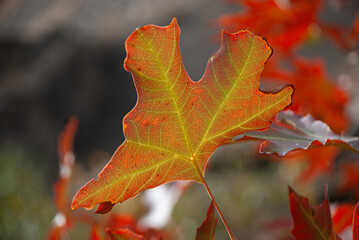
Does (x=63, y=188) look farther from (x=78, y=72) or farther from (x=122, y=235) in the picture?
(x=78, y=72)

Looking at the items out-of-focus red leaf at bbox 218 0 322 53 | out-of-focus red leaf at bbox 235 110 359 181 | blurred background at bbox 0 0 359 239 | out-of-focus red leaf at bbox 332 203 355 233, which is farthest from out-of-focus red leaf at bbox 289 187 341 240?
blurred background at bbox 0 0 359 239

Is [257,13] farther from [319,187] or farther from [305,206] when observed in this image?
[319,187]

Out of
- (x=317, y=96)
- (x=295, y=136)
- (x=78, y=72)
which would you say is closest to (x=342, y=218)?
(x=295, y=136)

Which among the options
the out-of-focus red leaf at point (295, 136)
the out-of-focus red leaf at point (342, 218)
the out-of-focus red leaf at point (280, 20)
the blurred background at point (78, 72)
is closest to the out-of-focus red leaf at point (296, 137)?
the out-of-focus red leaf at point (295, 136)

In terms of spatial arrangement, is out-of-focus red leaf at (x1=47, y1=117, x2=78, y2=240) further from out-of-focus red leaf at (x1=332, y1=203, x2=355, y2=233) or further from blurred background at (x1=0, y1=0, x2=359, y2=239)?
blurred background at (x1=0, y1=0, x2=359, y2=239)

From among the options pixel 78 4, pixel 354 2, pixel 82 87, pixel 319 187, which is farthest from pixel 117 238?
pixel 78 4

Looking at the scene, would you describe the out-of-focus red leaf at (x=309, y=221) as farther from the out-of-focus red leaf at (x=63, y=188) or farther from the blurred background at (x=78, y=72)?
the blurred background at (x=78, y=72)
